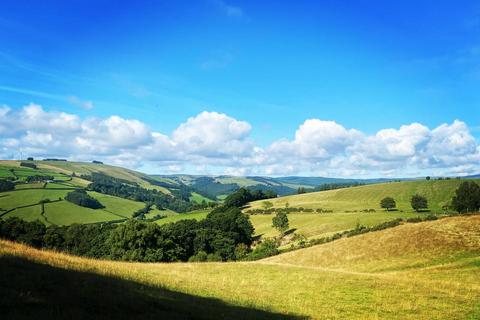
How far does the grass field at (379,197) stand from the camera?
15025 cm

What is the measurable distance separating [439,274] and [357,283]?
44.7ft

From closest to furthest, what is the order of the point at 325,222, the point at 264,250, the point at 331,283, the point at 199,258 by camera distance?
the point at 331,283 < the point at 199,258 < the point at 264,250 < the point at 325,222

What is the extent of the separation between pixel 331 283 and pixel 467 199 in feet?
305

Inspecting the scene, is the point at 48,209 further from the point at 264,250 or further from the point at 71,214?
the point at 264,250

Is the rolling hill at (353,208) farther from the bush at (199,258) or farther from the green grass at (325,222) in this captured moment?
the bush at (199,258)

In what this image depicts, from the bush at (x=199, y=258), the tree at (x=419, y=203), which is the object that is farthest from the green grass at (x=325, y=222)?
the bush at (x=199, y=258)

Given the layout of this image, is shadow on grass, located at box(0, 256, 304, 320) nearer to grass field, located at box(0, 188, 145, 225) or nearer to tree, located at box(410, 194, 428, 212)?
tree, located at box(410, 194, 428, 212)

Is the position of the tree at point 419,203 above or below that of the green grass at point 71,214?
above

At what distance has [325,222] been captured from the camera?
116 meters

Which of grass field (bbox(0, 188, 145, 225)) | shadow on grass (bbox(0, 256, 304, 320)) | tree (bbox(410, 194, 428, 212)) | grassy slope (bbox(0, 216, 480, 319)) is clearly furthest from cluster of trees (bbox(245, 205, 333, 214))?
shadow on grass (bbox(0, 256, 304, 320))

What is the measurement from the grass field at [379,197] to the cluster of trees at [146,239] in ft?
167

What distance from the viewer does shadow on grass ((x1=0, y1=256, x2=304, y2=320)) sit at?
1084cm

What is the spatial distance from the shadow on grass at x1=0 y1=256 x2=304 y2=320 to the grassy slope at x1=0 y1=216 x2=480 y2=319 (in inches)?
4.8

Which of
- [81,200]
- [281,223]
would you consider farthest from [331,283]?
[81,200]
